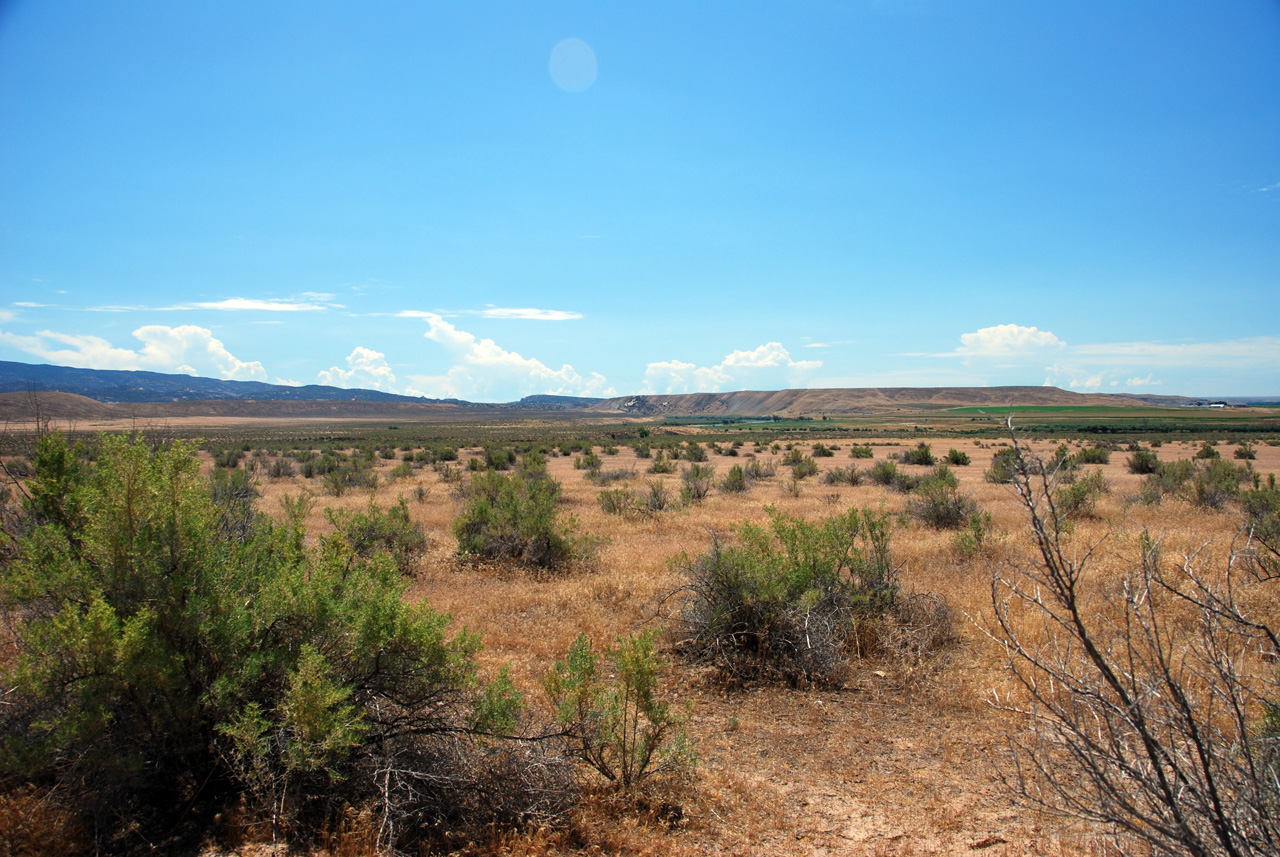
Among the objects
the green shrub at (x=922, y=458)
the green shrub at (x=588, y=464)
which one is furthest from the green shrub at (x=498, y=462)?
the green shrub at (x=922, y=458)

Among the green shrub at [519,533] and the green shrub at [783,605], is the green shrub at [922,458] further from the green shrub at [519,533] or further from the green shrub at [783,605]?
the green shrub at [783,605]

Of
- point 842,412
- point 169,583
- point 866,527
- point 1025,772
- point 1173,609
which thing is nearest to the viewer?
point 169,583

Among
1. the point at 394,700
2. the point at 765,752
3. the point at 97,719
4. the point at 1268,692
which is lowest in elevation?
the point at 765,752

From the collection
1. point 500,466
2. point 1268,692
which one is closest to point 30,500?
point 1268,692

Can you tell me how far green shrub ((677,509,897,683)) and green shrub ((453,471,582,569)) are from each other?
3.68 m

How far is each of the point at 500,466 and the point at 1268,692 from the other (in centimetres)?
2470

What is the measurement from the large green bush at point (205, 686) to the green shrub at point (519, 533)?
638 centimetres

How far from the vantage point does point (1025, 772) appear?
170 inches

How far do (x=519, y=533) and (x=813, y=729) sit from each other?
21.2 ft

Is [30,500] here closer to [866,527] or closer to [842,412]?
[866,527]

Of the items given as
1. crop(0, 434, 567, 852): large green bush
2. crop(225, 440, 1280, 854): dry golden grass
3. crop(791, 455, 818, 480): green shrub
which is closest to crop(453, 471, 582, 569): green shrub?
crop(225, 440, 1280, 854): dry golden grass

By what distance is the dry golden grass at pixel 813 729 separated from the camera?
375 cm

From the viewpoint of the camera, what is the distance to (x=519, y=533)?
10617 mm

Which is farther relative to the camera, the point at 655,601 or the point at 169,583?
the point at 655,601
